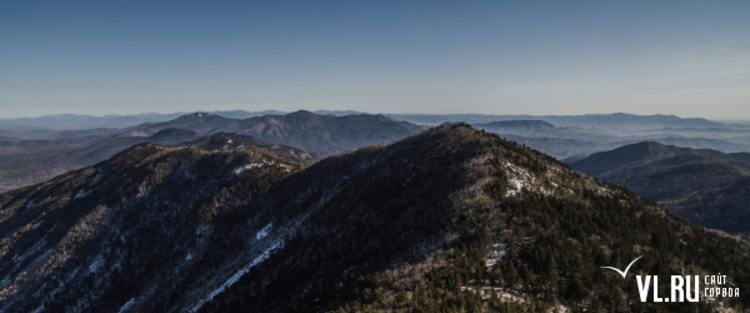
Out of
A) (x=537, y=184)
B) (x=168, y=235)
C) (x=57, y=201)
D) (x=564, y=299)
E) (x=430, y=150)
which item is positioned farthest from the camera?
(x=57, y=201)

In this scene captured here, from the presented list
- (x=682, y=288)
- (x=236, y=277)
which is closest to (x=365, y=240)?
(x=236, y=277)

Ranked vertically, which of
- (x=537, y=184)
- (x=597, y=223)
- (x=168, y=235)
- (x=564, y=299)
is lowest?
(x=168, y=235)

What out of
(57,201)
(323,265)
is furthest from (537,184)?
(57,201)

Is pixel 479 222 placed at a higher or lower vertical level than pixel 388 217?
higher

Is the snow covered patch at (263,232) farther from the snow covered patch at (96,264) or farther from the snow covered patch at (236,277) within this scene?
the snow covered patch at (96,264)

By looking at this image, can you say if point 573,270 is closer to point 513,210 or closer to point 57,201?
point 513,210

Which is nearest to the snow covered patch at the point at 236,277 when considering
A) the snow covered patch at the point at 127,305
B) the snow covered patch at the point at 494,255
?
the snow covered patch at the point at 127,305

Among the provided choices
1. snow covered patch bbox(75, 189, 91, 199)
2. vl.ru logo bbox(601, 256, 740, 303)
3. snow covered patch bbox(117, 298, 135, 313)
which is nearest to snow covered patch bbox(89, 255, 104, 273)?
snow covered patch bbox(117, 298, 135, 313)

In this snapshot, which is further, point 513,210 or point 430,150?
point 430,150
